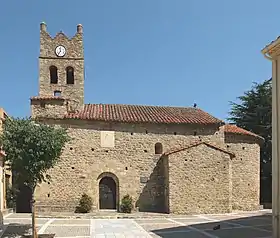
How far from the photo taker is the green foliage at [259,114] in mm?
32031

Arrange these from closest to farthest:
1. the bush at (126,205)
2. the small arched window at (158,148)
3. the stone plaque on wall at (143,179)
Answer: the bush at (126,205)
the stone plaque on wall at (143,179)
the small arched window at (158,148)

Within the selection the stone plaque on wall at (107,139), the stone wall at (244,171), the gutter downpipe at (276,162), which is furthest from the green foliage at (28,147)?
the stone wall at (244,171)

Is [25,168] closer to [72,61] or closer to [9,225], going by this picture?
[9,225]

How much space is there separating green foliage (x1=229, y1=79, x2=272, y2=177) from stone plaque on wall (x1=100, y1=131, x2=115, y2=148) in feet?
48.4

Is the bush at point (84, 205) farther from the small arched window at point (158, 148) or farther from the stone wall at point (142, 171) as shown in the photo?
the small arched window at point (158, 148)

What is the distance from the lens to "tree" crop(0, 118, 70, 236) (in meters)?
13.9

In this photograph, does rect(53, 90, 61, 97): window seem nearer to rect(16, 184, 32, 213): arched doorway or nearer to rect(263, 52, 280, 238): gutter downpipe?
rect(16, 184, 32, 213): arched doorway

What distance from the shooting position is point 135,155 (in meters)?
23.8

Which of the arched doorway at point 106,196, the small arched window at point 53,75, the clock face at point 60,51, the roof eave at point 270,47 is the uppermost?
the clock face at point 60,51

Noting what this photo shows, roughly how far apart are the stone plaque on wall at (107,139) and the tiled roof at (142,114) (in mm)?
917

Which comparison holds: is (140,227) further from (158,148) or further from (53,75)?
(53,75)

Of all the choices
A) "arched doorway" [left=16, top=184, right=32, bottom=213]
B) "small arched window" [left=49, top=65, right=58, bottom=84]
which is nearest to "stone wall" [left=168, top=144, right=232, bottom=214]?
"arched doorway" [left=16, top=184, right=32, bottom=213]

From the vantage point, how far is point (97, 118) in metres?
23.2

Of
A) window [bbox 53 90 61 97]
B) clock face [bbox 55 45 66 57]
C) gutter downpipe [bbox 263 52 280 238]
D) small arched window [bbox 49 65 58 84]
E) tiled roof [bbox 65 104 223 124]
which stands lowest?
gutter downpipe [bbox 263 52 280 238]
